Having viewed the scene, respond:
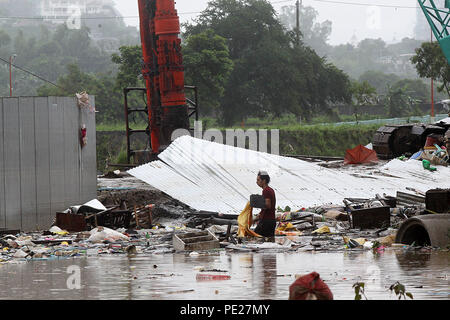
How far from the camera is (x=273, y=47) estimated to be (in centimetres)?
6788

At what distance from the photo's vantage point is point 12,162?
1538 centimetres

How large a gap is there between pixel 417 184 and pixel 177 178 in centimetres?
681

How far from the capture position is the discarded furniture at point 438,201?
13609 millimetres

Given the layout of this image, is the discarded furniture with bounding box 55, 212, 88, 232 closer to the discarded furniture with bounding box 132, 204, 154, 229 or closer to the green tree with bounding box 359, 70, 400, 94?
the discarded furniture with bounding box 132, 204, 154, 229

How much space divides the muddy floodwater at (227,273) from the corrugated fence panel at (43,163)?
4096mm

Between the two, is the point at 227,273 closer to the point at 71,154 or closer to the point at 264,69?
the point at 71,154

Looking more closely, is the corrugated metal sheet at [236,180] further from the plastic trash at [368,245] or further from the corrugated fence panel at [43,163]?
the plastic trash at [368,245]

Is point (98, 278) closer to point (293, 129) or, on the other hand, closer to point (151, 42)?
point (151, 42)

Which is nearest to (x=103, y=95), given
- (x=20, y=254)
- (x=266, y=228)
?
(x=266, y=228)

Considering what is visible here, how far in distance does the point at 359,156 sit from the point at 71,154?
1549 cm

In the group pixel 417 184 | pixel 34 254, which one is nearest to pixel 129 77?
pixel 417 184

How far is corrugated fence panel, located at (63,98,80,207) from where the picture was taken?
631 inches

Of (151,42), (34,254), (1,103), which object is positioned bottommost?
(34,254)
